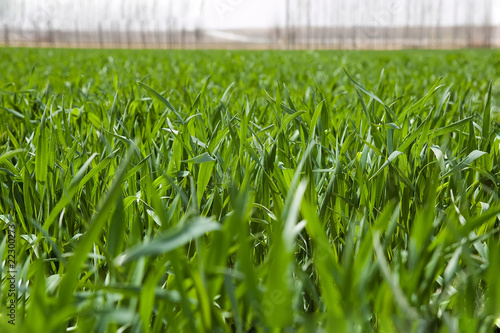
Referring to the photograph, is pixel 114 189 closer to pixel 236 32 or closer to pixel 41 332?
pixel 41 332

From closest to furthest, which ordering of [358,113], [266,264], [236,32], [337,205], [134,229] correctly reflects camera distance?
1. [266,264]
2. [134,229]
3. [337,205]
4. [358,113]
5. [236,32]

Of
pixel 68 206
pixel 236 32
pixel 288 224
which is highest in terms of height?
pixel 236 32

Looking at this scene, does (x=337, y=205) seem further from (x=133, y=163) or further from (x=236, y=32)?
(x=236, y=32)

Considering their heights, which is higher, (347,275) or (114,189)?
(114,189)

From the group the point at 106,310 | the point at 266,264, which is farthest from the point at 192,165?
the point at 106,310

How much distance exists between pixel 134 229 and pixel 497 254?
0.53 metres

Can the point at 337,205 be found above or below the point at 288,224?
below

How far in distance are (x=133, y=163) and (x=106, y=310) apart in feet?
2.10

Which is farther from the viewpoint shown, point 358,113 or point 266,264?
point 358,113

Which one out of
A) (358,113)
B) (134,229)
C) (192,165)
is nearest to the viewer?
(134,229)

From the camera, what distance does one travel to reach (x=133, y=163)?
107 cm

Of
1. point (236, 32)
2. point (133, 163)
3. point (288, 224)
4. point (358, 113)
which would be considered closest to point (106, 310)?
point (288, 224)

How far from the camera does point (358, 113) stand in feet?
5.45

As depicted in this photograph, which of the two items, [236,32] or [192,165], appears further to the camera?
[236,32]
